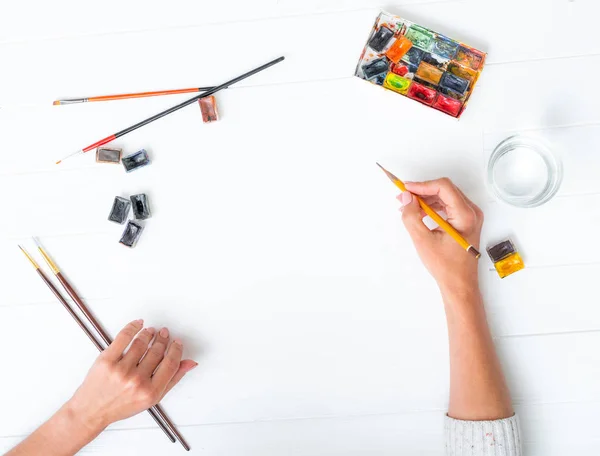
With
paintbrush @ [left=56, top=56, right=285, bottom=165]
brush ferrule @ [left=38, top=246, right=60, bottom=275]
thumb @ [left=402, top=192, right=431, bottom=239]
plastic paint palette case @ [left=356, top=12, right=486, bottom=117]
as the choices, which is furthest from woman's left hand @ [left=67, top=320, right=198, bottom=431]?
plastic paint palette case @ [left=356, top=12, right=486, bottom=117]

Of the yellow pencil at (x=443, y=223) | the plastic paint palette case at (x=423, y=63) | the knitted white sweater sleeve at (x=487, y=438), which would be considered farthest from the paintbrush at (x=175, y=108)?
the knitted white sweater sleeve at (x=487, y=438)

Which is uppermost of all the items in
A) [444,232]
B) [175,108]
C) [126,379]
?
[175,108]

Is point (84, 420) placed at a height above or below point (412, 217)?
below

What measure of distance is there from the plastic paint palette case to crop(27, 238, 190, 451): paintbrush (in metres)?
0.73

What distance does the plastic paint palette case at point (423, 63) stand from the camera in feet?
3.42

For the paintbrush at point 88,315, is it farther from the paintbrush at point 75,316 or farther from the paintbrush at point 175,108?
the paintbrush at point 175,108

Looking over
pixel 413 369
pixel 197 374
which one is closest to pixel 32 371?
pixel 197 374

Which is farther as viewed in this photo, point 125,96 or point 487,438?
point 125,96

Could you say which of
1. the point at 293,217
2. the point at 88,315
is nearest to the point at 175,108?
the point at 293,217

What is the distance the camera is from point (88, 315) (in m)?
1.09

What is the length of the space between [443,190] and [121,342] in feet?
2.21

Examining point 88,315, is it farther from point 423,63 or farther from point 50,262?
point 423,63

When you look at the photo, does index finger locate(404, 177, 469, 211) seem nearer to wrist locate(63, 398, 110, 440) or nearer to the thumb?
the thumb

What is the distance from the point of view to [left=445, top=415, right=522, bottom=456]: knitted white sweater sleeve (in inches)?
38.1
